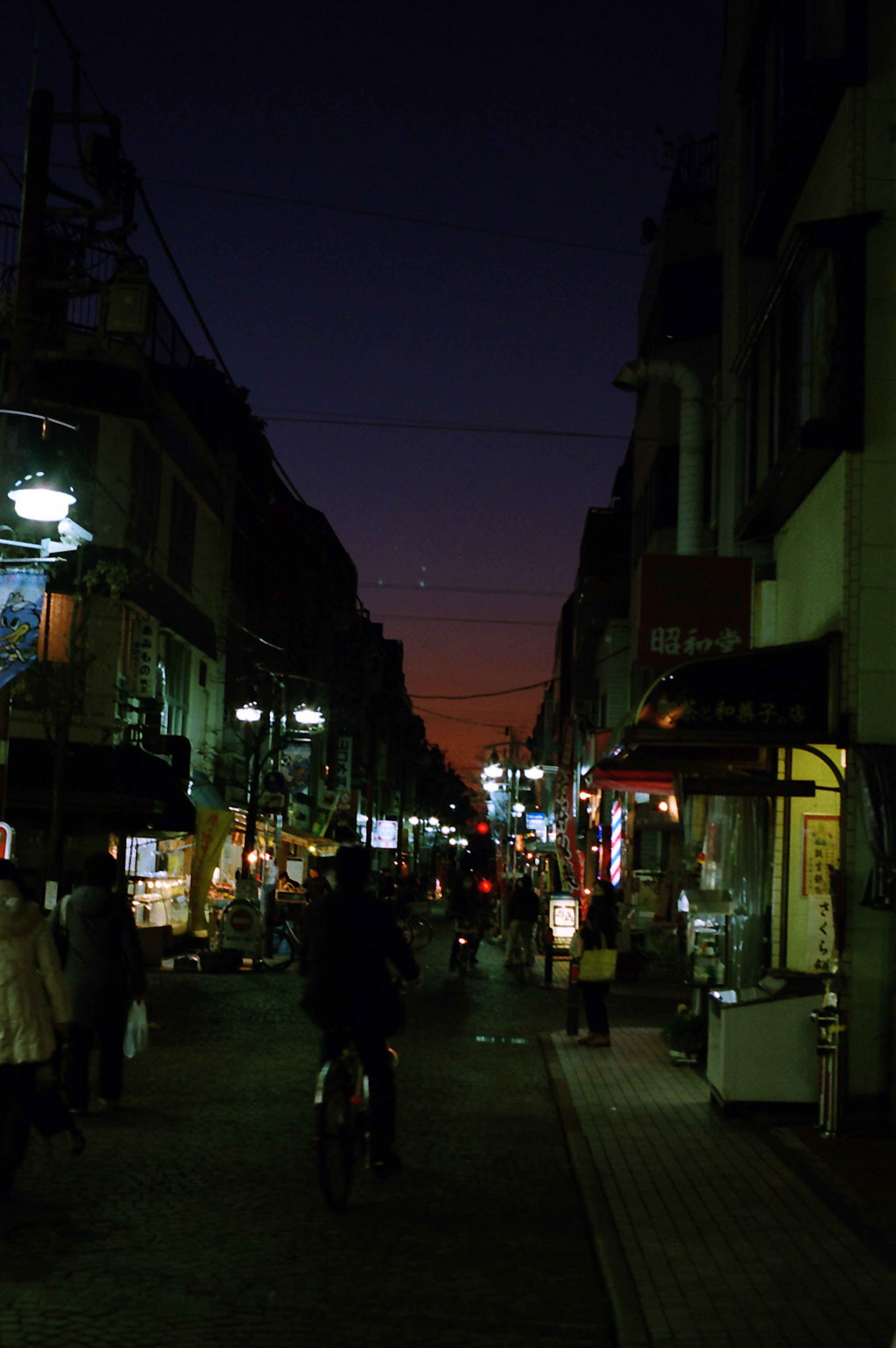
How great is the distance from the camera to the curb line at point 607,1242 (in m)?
5.89

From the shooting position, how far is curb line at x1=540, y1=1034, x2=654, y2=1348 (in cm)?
589

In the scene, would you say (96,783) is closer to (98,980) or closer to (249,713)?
(249,713)

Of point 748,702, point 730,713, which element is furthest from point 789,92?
point 730,713

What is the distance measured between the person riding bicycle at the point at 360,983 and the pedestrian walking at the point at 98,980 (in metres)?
2.91

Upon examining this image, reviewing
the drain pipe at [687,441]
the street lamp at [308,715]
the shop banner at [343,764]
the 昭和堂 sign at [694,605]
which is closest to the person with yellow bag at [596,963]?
the 昭和堂 sign at [694,605]

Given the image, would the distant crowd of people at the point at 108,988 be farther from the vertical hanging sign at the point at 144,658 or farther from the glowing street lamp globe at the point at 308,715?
the glowing street lamp globe at the point at 308,715

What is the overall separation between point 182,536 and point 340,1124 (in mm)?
25463

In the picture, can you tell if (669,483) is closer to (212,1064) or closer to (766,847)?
(766,847)

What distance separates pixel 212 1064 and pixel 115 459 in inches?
640

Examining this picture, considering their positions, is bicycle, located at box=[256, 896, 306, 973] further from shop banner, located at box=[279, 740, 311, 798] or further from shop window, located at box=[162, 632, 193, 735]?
shop window, located at box=[162, 632, 193, 735]

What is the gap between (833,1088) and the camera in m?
10.4

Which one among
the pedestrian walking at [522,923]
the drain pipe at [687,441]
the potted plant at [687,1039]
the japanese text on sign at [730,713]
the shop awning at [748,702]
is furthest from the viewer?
the pedestrian walking at [522,923]

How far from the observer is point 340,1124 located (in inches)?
314

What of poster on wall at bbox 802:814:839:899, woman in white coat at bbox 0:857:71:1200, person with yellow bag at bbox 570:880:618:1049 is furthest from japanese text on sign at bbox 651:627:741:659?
woman in white coat at bbox 0:857:71:1200
